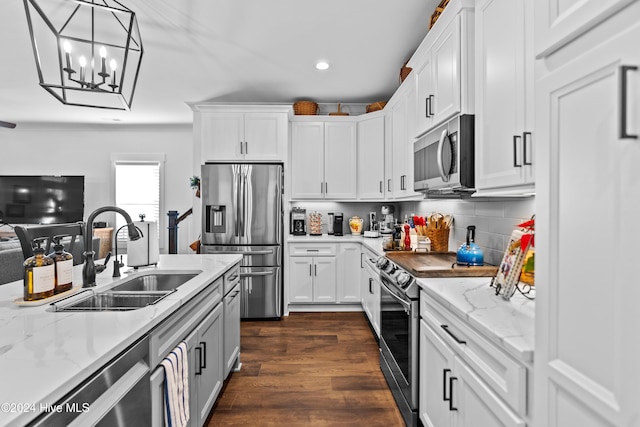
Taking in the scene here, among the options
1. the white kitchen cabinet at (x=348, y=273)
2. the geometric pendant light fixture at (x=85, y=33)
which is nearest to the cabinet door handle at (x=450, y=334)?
the geometric pendant light fixture at (x=85, y=33)

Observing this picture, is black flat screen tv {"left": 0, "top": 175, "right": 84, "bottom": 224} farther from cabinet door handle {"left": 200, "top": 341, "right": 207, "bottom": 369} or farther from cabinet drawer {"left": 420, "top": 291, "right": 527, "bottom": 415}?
cabinet drawer {"left": 420, "top": 291, "right": 527, "bottom": 415}

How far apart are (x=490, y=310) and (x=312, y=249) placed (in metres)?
3.05

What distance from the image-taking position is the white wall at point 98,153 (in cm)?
644

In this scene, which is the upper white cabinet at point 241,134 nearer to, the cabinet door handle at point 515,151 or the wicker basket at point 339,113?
the wicker basket at point 339,113

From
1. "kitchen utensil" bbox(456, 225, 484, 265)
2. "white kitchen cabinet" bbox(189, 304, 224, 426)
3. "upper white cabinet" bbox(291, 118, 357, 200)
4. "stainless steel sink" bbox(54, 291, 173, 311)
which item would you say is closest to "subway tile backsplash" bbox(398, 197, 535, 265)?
"kitchen utensil" bbox(456, 225, 484, 265)

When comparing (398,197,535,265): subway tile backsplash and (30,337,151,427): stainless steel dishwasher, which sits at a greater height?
(398,197,535,265): subway tile backsplash

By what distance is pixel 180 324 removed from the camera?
1562mm

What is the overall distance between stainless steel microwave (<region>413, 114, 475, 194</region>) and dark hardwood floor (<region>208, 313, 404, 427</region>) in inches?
57.5

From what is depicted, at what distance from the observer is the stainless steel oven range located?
6.34 feet

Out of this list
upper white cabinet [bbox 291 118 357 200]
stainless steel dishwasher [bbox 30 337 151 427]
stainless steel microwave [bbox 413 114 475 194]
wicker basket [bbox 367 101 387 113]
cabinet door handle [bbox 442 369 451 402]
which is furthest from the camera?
upper white cabinet [bbox 291 118 357 200]

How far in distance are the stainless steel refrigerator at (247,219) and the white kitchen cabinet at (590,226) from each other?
3.40m

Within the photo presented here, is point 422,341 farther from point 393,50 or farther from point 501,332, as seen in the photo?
point 393,50

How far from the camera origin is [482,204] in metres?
2.46

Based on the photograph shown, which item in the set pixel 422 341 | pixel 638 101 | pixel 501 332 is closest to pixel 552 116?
pixel 638 101
